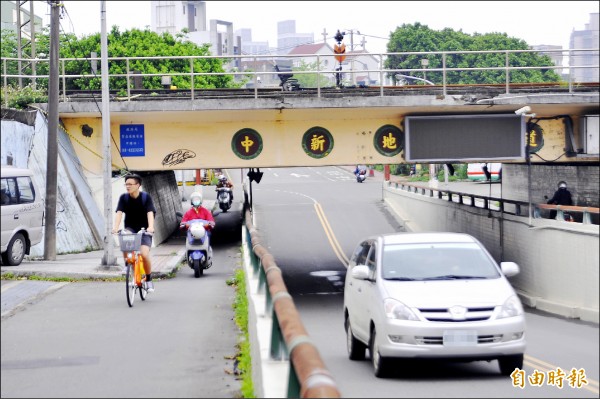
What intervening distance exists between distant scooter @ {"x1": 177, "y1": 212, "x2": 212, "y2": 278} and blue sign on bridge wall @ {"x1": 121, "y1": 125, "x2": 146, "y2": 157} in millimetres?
6094

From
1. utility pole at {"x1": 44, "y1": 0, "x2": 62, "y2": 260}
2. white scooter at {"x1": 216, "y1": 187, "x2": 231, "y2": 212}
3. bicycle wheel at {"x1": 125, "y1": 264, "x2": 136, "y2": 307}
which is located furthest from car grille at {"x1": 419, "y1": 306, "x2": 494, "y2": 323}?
white scooter at {"x1": 216, "y1": 187, "x2": 231, "y2": 212}

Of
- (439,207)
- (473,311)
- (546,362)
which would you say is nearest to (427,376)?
(473,311)

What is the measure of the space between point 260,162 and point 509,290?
16756 mm

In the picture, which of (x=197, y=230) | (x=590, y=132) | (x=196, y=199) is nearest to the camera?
(x=196, y=199)

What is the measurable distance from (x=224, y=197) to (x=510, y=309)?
40.0m

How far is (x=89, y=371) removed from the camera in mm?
7348

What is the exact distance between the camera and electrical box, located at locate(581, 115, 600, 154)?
26.1 metres

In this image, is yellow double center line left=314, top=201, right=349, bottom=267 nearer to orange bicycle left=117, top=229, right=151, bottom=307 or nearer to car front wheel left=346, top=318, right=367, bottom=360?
orange bicycle left=117, top=229, right=151, bottom=307

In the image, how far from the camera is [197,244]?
816 inches

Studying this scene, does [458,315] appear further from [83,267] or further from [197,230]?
[197,230]

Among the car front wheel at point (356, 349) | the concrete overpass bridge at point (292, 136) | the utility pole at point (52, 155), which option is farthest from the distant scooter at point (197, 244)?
the car front wheel at point (356, 349)

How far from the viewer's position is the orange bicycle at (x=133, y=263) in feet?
42.9

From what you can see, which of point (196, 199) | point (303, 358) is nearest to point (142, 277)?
point (196, 199)

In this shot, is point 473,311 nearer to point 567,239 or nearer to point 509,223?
point 567,239
